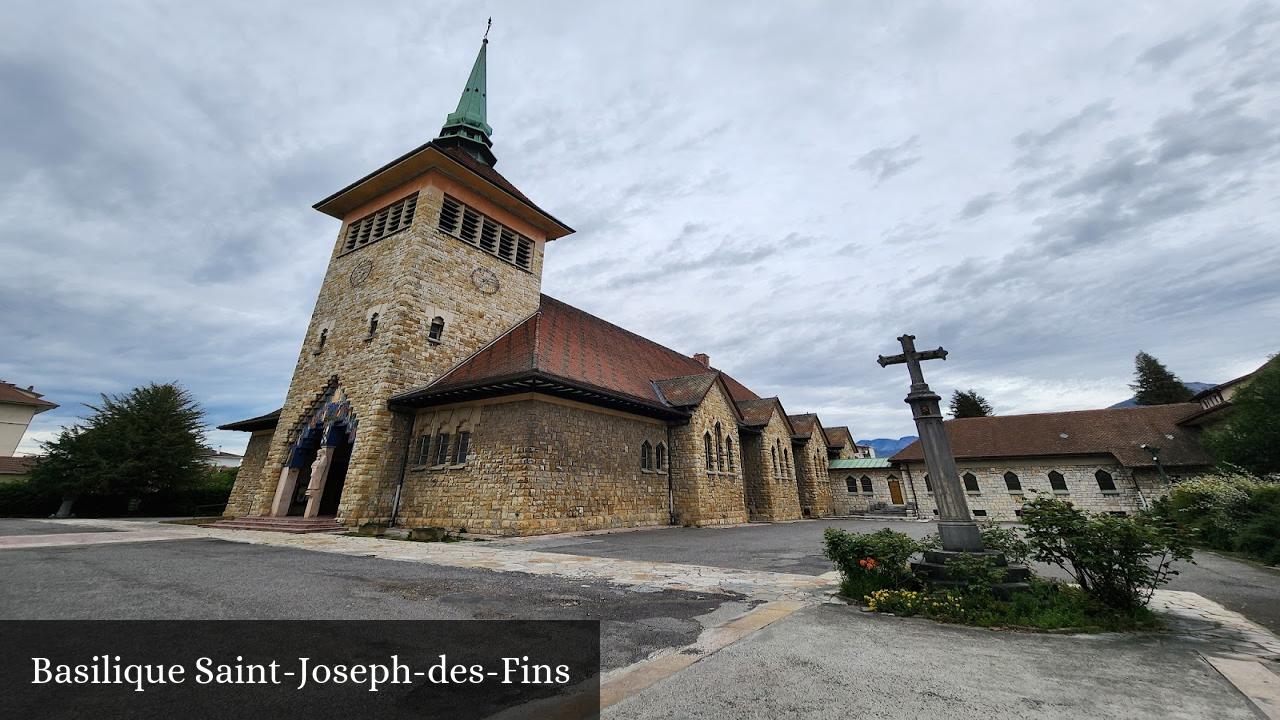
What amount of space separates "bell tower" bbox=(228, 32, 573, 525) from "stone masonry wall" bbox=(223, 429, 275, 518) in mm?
88

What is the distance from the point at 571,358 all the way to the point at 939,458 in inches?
476

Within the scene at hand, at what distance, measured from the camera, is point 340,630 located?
3.76 meters

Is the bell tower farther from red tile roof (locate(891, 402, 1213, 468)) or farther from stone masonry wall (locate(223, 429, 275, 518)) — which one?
red tile roof (locate(891, 402, 1213, 468))

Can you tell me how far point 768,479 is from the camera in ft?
72.0

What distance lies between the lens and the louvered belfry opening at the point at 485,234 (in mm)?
17359

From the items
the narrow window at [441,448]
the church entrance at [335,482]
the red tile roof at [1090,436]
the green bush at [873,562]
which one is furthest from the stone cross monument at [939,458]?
the red tile roof at [1090,436]

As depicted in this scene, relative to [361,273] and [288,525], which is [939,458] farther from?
[361,273]

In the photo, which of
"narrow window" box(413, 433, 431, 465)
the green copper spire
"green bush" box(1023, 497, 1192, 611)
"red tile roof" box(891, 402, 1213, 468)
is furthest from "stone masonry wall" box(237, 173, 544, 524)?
"red tile roof" box(891, 402, 1213, 468)

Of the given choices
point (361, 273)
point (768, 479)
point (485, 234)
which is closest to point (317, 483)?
point (361, 273)

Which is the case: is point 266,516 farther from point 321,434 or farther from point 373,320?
point 373,320

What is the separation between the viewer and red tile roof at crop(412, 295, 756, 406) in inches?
570

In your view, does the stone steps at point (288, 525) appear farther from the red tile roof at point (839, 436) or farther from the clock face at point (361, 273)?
the red tile roof at point (839, 436)

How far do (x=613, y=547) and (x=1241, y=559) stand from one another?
12.9m

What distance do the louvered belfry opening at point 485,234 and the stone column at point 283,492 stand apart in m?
9.71
